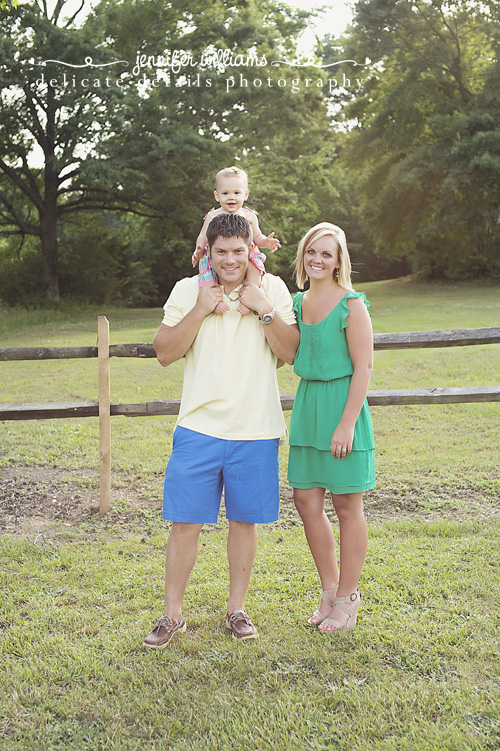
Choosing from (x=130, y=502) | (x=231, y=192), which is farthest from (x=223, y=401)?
(x=130, y=502)

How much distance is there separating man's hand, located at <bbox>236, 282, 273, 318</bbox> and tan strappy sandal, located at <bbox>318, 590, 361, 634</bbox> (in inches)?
55.5

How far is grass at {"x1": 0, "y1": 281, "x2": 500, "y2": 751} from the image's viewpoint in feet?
8.18

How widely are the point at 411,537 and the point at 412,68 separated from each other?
3009 cm

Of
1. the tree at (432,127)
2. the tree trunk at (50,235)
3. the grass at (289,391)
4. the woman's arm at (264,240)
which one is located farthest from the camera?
the tree at (432,127)

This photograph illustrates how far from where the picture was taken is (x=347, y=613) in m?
3.19

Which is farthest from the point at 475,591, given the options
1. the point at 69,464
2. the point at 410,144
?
the point at 410,144

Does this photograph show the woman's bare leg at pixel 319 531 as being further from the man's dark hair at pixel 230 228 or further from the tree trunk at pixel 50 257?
the tree trunk at pixel 50 257

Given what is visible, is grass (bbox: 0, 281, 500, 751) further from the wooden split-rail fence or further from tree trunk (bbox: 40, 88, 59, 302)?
tree trunk (bbox: 40, 88, 59, 302)

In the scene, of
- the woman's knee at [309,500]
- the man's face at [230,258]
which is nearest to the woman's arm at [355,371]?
the woman's knee at [309,500]

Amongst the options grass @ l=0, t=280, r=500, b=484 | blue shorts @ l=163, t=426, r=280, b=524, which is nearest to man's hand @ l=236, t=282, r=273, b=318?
blue shorts @ l=163, t=426, r=280, b=524

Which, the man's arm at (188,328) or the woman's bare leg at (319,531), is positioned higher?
the man's arm at (188,328)

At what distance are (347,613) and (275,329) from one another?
139 centimetres

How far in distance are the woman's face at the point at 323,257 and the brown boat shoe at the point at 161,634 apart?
5.59 feet

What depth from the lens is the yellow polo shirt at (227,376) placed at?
9.70 feet
